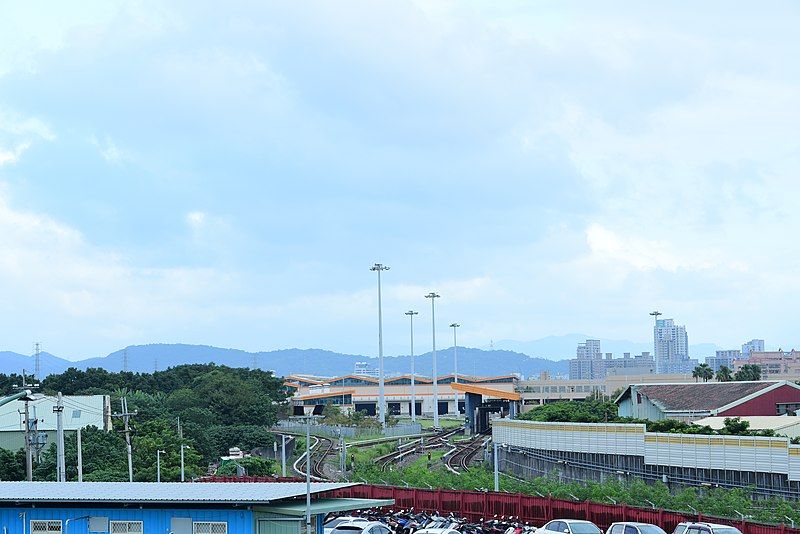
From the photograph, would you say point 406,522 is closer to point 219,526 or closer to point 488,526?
point 488,526

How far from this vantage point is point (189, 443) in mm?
88438

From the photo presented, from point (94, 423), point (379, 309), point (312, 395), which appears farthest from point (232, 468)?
point (312, 395)

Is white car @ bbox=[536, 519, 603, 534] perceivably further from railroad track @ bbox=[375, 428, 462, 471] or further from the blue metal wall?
railroad track @ bbox=[375, 428, 462, 471]

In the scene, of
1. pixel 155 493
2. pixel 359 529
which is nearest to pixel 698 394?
pixel 359 529

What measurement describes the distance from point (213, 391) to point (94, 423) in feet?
83.3

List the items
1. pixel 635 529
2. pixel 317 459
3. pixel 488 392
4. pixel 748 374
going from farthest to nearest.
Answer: pixel 488 392 → pixel 748 374 → pixel 317 459 → pixel 635 529

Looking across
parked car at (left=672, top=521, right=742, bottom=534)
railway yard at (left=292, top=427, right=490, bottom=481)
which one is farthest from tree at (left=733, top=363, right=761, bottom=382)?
parked car at (left=672, top=521, right=742, bottom=534)

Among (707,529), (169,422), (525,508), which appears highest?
(707,529)

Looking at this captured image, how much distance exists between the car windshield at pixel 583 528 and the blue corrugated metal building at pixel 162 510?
7.11 meters

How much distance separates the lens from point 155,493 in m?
30.4

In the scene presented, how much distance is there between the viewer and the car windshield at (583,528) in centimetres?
3475

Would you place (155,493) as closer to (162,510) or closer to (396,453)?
(162,510)

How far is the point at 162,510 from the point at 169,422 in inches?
2871

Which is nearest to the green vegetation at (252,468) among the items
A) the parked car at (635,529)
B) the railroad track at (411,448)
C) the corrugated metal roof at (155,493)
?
the railroad track at (411,448)
